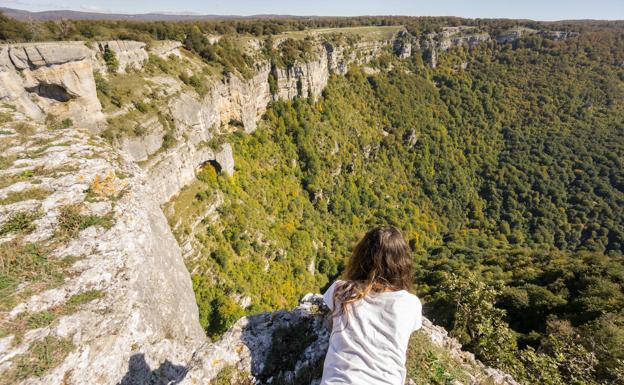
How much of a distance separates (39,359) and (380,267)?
22.0ft

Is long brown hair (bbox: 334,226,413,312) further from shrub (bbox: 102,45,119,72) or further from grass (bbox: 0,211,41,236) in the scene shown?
shrub (bbox: 102,45,119,72)

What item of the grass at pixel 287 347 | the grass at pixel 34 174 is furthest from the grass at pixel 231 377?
the grass at pixel 34 174

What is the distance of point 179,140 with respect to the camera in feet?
82.4

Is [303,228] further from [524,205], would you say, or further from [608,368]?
[524,205]

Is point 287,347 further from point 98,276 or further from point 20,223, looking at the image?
point 20,223

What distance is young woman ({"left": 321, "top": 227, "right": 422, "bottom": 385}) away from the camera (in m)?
3.72

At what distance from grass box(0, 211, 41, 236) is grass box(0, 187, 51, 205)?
1.94 feet

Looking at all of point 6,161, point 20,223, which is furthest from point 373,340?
point 6,161

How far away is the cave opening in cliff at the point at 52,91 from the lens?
55.9ft

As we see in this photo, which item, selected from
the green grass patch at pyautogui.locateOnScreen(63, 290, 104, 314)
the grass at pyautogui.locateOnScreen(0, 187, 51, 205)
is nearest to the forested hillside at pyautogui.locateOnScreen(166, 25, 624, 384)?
the green grass patch at pyautogui.locateOnScreen(63, 290, 104, 314)

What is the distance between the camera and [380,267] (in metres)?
4.34

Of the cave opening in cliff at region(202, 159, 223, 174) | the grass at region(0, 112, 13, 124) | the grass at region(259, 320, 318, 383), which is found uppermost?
the grass at region(0, 112, 13, 124)

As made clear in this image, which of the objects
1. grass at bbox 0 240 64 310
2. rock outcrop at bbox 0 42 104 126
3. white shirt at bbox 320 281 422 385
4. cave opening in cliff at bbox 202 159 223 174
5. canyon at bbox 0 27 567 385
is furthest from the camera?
cave opening in cliff at bbox 202 159 223 174

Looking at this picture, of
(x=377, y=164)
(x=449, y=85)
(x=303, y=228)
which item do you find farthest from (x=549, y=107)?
(x=303, y=228)
